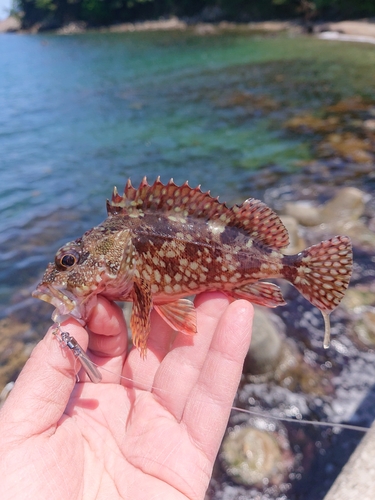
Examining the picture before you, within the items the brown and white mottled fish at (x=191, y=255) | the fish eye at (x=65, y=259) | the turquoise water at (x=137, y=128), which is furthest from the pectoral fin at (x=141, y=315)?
the turquoise water at (x=137, y=128)

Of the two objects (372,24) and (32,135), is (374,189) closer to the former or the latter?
(32,135)

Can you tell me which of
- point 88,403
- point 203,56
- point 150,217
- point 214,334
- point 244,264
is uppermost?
point 150,217

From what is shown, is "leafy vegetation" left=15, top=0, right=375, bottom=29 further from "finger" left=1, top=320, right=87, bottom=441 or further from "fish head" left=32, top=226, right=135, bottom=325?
"finger" left=1, top=320, right=87, bottom=441

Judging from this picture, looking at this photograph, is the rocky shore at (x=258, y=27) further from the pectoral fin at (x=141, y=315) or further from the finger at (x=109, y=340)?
the finger at (x=109, y=340)

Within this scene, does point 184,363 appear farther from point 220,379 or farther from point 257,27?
point 257,27

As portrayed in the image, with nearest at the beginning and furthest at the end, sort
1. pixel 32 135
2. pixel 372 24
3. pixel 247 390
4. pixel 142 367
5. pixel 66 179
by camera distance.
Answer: pixel 142 367, pixel 247 390, pixel 66 179, pixel 32 135, pixel 372 24

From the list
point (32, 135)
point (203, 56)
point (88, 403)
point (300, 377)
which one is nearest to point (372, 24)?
point (203, 56)

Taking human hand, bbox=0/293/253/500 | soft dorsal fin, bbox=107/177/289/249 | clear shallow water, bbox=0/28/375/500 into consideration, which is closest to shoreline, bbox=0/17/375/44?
clear shallow water, bbox=0/28/375/500
